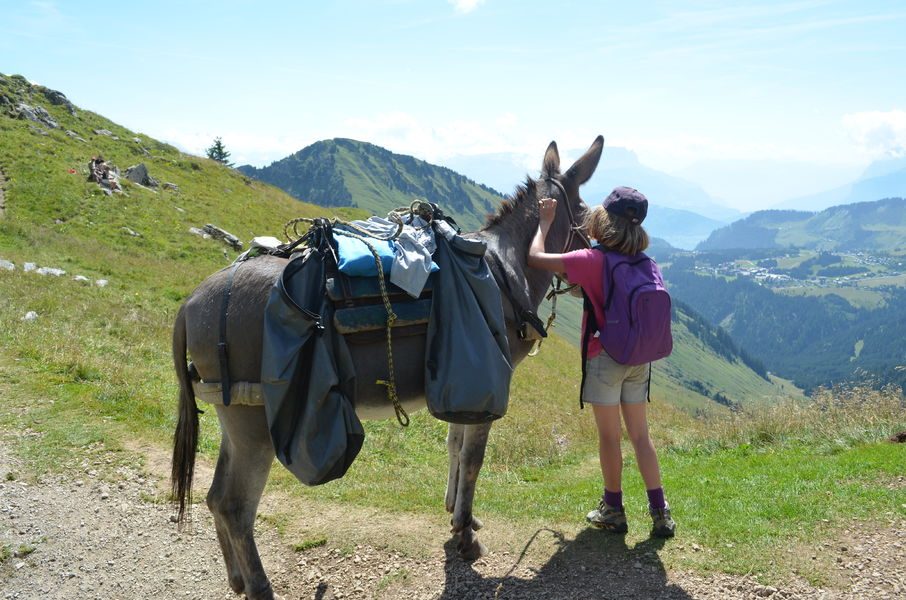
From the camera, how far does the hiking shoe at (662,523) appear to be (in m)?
5.32

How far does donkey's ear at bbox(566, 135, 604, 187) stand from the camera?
5.84 metres

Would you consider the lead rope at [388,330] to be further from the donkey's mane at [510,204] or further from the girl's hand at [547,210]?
the girl's hand at [547,210]

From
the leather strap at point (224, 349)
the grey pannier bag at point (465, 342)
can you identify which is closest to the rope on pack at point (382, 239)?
the grey pannier bag at point (465, 342)

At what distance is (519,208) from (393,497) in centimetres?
358

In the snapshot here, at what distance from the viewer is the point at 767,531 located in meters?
5.30

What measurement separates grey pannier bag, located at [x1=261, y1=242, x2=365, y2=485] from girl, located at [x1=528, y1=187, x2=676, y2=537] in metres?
2.12

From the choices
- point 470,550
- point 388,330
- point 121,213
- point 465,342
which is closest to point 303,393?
point 388,330

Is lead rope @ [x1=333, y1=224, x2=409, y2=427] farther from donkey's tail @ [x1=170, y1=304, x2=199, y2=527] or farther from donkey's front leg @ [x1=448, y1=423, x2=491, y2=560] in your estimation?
donkey's tail @ [x1=170, y1=304, x2=199, y2=527]

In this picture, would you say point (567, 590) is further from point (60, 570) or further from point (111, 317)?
point (111, 317)

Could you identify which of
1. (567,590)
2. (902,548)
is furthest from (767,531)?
(567,590)

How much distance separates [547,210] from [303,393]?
111 inches

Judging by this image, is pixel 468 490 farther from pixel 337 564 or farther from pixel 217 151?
pixel 217 151

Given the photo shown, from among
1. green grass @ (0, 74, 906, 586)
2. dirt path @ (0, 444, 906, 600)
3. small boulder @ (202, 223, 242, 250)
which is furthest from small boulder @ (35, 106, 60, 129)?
dirt path @ (0, 444, 906, 600)

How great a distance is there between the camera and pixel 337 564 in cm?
537
